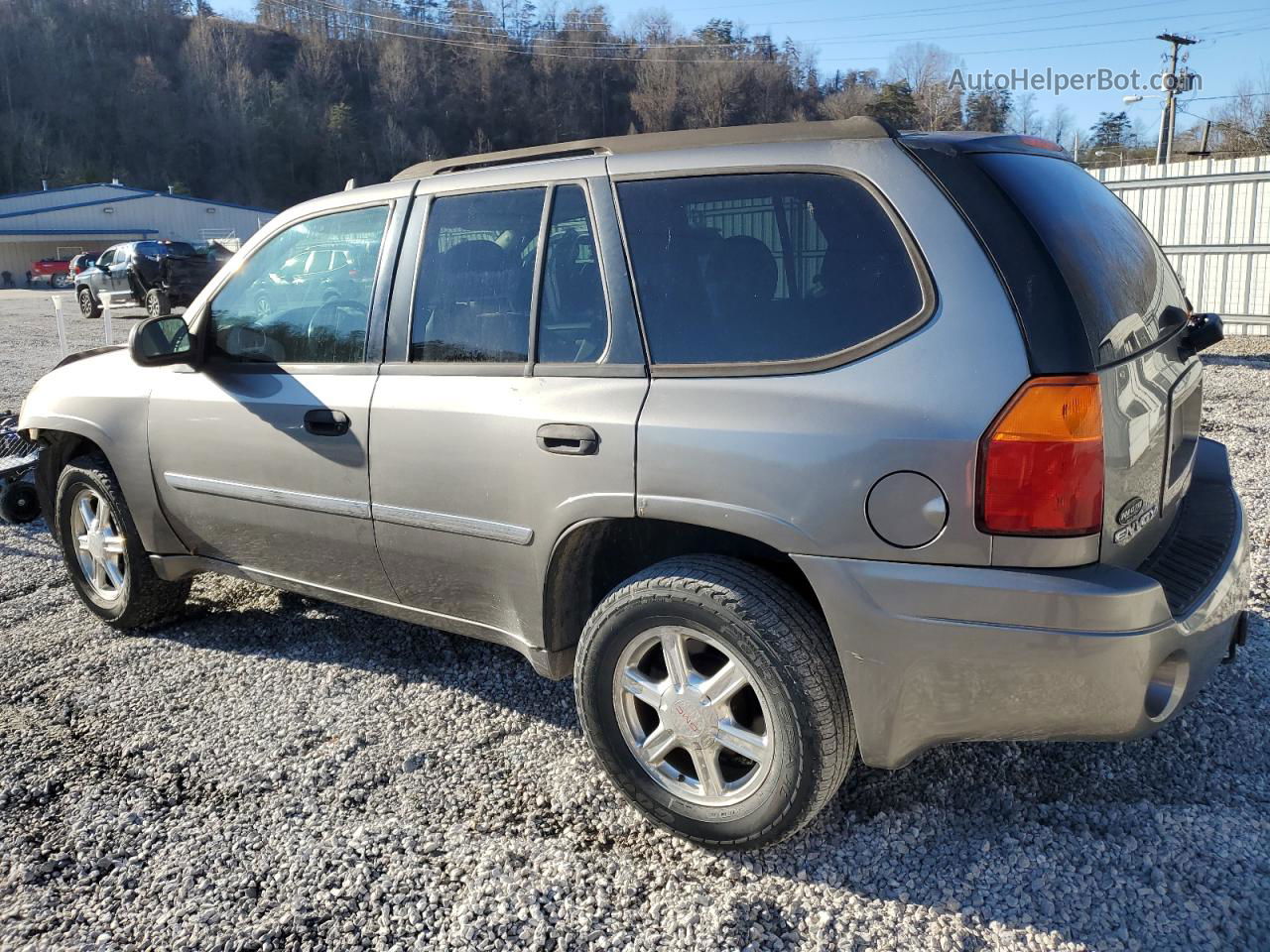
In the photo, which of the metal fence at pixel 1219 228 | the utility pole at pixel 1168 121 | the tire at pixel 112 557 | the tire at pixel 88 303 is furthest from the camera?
the utility pole at pixel 1168 121

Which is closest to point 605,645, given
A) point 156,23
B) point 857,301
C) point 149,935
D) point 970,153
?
point 857,301

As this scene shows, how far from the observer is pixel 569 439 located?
2.79m

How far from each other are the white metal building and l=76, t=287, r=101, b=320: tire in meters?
33.0

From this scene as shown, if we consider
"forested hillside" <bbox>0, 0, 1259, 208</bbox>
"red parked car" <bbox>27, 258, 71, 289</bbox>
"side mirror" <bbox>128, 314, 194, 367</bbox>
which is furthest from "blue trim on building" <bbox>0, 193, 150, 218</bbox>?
"side mirror" <bbox>128, 314, 194, 367</bbox>

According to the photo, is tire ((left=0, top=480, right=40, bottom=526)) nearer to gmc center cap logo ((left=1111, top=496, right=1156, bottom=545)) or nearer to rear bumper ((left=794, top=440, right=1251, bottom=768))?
rear bumper ((left=794, top=440, right=1251, bottom=768))

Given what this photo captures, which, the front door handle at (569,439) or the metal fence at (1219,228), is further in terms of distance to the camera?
the metal fence at (1219,228)

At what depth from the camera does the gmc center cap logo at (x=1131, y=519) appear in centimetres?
235

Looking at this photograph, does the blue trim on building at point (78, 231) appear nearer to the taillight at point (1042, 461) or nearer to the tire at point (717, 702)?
the tire at point (717, 702)

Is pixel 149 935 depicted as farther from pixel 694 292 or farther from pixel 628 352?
pixel 694 292

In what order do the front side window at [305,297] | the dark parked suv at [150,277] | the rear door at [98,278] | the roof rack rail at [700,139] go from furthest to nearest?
the rear door at [98,278] → the dark parked suv at [150,277] → the front side window at [305,297] → the roof rack rail at [700,139]

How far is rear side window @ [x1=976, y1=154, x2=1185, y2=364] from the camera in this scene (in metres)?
2.35

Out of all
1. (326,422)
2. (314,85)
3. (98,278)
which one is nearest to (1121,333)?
(326,422)

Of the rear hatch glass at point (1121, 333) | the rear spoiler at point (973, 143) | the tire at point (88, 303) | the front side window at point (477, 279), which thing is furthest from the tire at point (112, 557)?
the tire at point (88, 303)

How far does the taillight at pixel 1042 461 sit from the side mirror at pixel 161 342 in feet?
9.83
